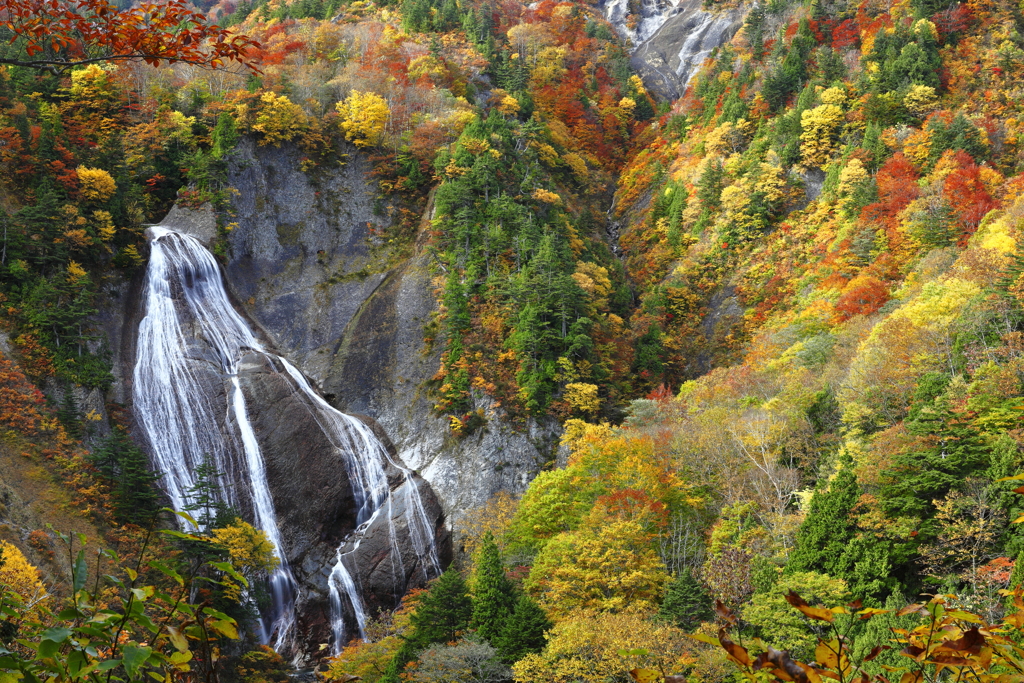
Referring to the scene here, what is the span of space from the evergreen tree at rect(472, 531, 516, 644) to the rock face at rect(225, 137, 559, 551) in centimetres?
1020

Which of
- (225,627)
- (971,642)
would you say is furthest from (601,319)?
(225,627)

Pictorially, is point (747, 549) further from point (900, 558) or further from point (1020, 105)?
point (1020, 105)

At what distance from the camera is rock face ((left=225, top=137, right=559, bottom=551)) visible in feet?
117

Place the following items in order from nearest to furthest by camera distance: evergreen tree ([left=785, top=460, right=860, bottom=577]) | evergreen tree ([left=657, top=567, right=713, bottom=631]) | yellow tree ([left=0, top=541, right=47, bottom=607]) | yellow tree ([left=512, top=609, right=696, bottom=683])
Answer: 1. yellow tree ([left=0, top=541, right=47, bottom=607])
2. yellow tree ([left=512, top=609, right=696, bottom=683])
3. evergreen tree ([left=785, top=460, right=860, bottom=577])
4. evergreen tree ([left=657, top=567, right=713, bottom=631])

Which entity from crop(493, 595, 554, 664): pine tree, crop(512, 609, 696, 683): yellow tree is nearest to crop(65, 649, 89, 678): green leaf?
crop(512, 609, 696, 683): yellow tree

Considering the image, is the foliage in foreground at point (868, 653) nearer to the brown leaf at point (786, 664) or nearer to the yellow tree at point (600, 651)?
the brown leaf at point (786, 664)

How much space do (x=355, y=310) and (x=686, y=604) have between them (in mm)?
28663

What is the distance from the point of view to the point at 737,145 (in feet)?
181

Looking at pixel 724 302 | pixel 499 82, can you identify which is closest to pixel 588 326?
pixel 724 302

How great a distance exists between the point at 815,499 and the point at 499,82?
5058 centimetres

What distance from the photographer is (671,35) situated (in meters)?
87.9

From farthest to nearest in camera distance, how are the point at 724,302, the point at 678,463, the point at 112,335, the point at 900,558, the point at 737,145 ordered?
1. the point at 737,145
2. the point at 724,302
3. the point at 112,335
4. the point at 678,463
5. the point at 900,558

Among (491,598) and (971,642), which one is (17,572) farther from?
(971,642)

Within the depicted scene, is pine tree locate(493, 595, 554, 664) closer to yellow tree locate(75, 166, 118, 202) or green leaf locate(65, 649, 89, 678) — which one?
green leaf locate(65, 649, 89, 678)
